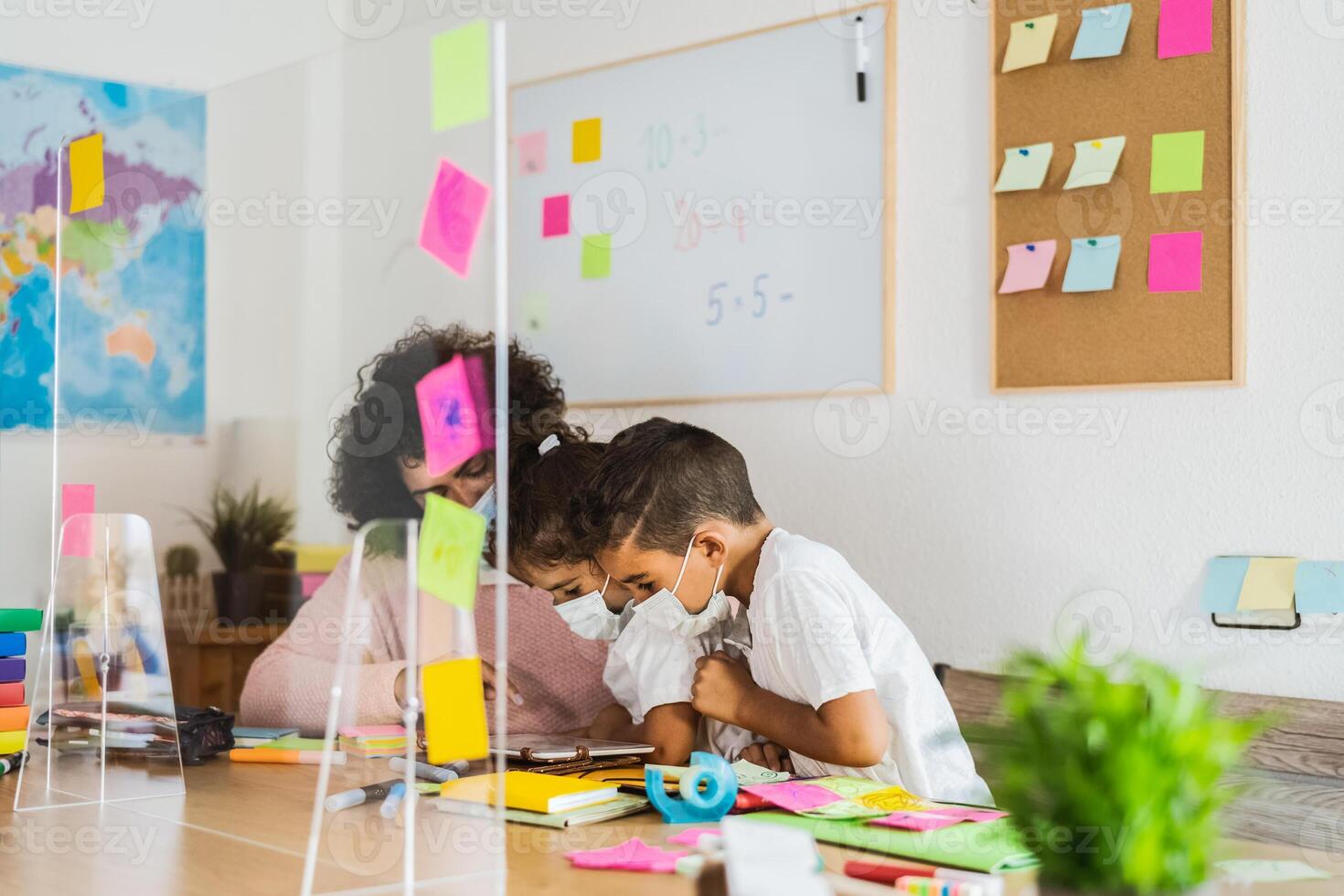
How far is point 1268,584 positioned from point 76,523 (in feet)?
4.78

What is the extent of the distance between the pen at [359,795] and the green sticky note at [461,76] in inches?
22.2

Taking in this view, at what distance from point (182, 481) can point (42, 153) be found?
1095mm

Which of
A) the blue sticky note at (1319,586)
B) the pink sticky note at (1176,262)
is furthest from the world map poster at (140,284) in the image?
the blue sticky note at (1319,586)

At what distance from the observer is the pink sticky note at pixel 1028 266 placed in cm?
183

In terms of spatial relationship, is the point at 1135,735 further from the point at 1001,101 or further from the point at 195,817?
the point at 1001,101

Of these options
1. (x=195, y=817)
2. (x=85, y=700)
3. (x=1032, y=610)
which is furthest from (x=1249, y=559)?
(x=85, y=700)

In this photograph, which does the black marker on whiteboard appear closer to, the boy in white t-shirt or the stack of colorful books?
the boy in white t-shirt

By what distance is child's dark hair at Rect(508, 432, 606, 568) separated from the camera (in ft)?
5.71

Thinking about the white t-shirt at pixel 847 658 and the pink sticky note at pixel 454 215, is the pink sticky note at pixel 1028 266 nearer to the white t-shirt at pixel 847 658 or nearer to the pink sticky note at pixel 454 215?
the white t-shirt at pixel 847 658

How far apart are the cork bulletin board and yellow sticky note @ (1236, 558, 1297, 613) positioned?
24 centimetres

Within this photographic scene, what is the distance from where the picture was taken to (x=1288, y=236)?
1.65 meters

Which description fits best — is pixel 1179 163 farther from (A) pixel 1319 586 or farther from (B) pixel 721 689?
(B) pixel 721 689

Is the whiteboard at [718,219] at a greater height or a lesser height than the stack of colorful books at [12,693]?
greater

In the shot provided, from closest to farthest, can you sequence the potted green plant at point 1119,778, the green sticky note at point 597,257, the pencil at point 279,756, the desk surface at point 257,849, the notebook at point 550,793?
the potted green plant at point 1119,778
the desk surface at point 257,849
the notebook at point 550,793
the pencil at point 279,756
the green sticky note at point 597,257
